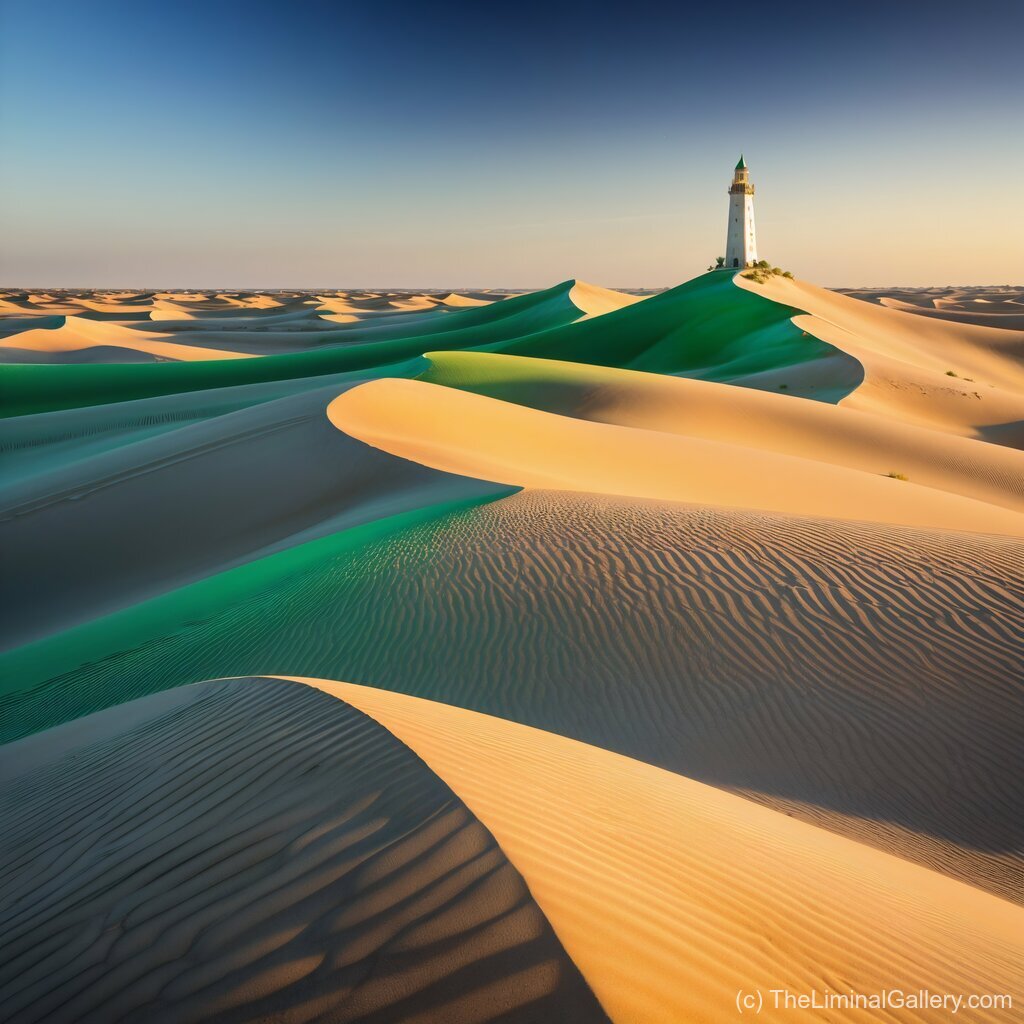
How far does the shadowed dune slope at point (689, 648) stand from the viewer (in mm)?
5668

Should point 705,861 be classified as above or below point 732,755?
above

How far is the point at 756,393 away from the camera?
73.1 feet

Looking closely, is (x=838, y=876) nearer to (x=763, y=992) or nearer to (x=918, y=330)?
(x=763, y=992)

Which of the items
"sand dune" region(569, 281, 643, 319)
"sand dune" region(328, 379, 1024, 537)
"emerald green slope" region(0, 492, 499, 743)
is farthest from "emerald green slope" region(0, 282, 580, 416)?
"emerald green slope" region(0, 492, 499, 743)

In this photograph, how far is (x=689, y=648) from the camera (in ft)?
Result: 22.2

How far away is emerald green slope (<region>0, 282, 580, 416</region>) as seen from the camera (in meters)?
29.5

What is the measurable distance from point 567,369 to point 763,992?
2275 centimetres

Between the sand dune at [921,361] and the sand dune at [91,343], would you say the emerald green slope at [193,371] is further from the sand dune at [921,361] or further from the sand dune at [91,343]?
the sand dune at [921,361]

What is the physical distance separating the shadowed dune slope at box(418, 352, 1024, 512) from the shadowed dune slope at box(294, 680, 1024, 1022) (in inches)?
577

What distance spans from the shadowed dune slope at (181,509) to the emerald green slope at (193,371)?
17.7 meters

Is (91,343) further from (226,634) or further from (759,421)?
(226,634)

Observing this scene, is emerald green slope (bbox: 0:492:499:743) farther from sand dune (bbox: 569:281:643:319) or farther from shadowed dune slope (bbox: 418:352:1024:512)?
sand dune (bbox: 569:281:643:319)

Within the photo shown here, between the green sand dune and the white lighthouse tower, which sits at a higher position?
the white lighthouse tower

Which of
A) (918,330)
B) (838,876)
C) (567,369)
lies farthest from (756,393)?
(918,330)
